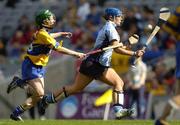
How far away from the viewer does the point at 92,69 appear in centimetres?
1505

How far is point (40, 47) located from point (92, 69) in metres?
1.03

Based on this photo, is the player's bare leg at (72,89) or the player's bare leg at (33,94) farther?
the player's bare leg at (33,94)

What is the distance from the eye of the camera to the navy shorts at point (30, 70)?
15.4 m

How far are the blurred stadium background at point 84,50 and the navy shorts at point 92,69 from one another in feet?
19.2

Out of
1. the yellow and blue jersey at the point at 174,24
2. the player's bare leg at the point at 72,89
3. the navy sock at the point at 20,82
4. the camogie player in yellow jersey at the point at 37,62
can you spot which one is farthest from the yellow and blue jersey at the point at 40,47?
the yellow and blue jersey at the point at 174,24

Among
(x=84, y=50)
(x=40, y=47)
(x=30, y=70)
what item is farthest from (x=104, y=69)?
(x=84, y=50)

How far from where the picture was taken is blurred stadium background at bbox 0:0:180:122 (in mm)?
22219

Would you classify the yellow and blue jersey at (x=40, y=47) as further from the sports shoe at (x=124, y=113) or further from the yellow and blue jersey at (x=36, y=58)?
the sports shoe at (x=124, y=113)

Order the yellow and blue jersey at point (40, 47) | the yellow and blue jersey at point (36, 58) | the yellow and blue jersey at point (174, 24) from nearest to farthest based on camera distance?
the yellow and blue jersey at point (174, 24)
the yellow and blue jersey at point (40, 47)
the yellow and blue jersey at point (36, 58)

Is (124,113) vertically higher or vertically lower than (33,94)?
lower

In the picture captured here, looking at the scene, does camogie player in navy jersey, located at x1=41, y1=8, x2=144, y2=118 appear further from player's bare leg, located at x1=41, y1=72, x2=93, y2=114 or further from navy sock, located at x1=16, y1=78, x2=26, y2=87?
navy sock, located at x1=16, y1=78, x2=26, y2=87

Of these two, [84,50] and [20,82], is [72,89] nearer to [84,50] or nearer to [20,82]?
[20,82]

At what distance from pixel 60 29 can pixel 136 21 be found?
10.5ft

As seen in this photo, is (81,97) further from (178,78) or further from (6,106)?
(178,78)
